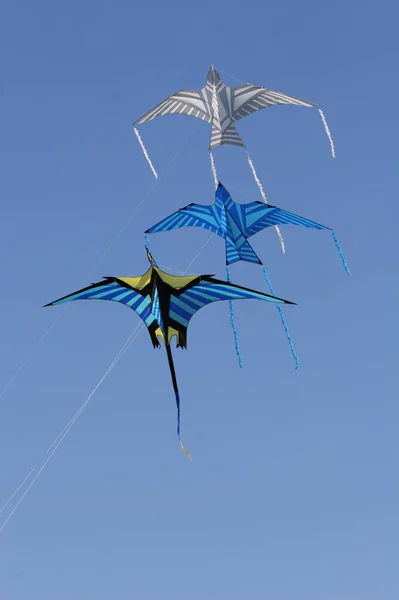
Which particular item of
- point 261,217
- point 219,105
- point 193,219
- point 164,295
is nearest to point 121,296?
point 164,295

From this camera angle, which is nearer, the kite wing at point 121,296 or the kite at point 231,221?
the kite wing at point 121,296

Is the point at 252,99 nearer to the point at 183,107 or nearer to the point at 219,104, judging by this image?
the point at 219,104

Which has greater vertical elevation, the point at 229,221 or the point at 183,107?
the point at 183,107

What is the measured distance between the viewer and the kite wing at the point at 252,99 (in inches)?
902

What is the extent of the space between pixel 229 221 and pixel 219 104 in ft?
10.6

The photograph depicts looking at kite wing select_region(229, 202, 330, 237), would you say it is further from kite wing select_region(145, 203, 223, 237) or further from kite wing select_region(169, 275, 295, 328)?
kite wing select_region(169, 275, 295, 328)

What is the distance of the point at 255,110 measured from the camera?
76.5ft

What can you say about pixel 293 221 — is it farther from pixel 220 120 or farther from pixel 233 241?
pixel 220 120

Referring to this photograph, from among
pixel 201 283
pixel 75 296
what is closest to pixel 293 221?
pixel 201 283

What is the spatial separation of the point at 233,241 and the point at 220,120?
11.1 ft

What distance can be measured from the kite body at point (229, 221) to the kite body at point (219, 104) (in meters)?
1.72

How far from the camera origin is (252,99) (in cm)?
2331

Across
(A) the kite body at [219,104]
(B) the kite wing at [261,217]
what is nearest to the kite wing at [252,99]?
(A) the kite body at [219,104]

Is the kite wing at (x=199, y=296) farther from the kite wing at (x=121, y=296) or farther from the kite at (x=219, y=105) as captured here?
the kite at (x=219, y=105)
